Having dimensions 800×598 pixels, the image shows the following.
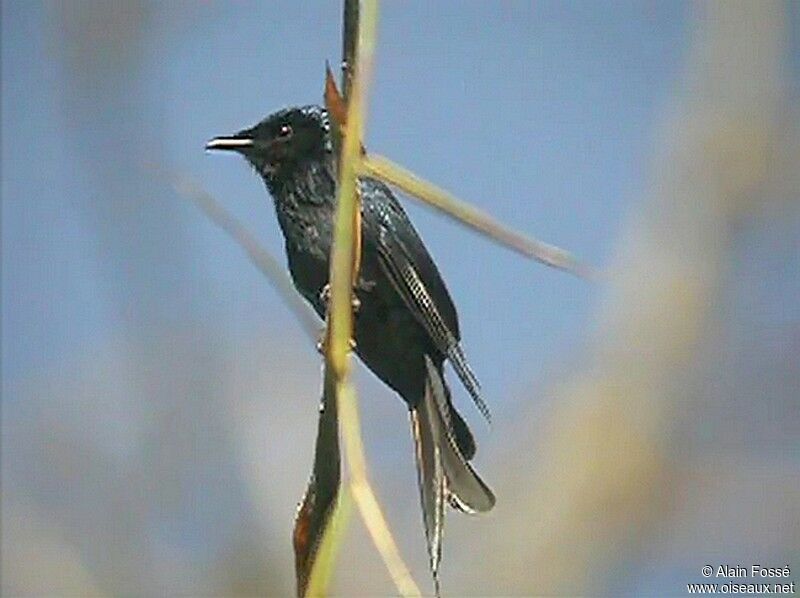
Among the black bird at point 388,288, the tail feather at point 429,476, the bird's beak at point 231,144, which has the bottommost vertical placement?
the tail feather at point 429,476

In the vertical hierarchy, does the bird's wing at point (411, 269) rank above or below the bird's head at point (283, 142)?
below

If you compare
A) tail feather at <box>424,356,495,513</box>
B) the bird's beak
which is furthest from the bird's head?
tail feather at <box>424,356,495,513</box>

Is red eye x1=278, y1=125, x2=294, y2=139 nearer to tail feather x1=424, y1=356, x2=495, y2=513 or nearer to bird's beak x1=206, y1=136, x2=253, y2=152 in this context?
bird's beak x1=206, y1=136, x2=253, y2=152

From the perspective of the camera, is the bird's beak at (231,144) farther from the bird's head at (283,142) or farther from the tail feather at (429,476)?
the tail feather at (429,476)

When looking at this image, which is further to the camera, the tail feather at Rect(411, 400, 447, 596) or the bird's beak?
the bird's beak

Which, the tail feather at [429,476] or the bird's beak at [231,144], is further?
the bird's beak at [231,144]

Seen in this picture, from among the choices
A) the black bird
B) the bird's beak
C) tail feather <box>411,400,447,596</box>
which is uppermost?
the bird's beak

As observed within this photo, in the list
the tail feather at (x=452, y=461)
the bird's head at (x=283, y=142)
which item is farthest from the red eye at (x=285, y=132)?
the tail feather at (x=452, y=461)

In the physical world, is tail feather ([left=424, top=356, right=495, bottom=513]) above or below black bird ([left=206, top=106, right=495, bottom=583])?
below
